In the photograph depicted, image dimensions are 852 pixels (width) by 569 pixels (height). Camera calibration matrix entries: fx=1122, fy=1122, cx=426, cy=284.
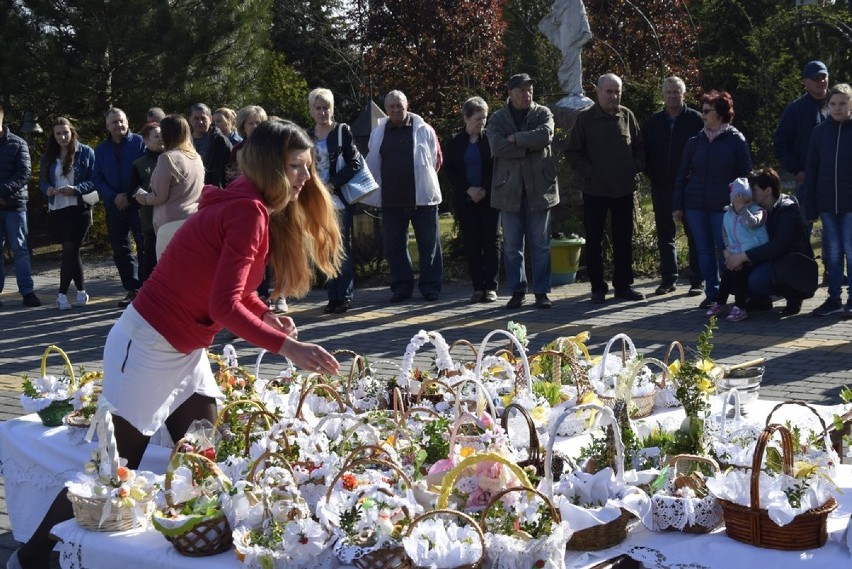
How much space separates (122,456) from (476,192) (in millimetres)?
6623

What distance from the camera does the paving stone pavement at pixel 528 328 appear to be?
24.4 ft

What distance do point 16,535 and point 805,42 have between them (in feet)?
57.6

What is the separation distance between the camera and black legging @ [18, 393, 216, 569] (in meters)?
3.93

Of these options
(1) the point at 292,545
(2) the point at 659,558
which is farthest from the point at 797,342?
(1) the point at 292,545

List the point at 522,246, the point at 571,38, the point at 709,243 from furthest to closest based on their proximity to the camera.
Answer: the point at 571,38 < the point at 522,246 < the point at 709,243

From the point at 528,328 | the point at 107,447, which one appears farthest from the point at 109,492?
the point at 528,328

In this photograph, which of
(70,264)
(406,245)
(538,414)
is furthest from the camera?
(70,264)

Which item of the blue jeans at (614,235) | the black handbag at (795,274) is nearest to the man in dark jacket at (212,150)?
the blue jeans at (614,235)

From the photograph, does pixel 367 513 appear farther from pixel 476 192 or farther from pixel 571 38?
pixel 571 38

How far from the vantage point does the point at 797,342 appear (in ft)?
26.5

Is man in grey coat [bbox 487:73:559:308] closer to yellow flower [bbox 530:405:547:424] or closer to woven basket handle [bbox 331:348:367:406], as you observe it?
woven basket handle [bbox 331:348:367:406]

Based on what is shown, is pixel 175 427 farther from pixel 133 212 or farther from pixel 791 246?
pixel 133 212

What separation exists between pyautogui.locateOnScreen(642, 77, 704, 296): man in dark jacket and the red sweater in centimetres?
684

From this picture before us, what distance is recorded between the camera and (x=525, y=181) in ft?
32.7
